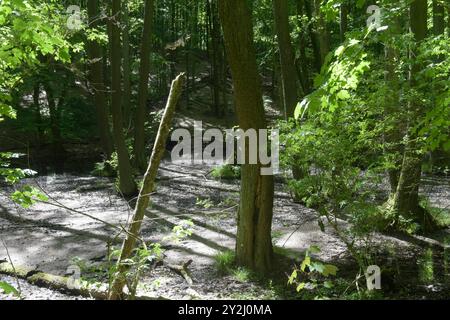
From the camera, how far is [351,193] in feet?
20.7

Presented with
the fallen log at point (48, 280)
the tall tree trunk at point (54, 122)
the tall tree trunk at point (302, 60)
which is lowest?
the fallen log at point (48, 280)

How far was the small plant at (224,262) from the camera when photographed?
744 cm

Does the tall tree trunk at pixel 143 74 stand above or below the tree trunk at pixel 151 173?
above

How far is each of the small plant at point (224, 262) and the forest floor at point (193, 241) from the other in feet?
0.29

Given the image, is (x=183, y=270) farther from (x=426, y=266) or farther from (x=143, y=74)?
(x=143, y=74)

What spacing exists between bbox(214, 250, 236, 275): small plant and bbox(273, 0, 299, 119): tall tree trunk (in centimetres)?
423

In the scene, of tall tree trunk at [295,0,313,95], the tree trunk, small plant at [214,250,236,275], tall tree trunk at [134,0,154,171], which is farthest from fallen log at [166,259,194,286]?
tall tree trunk at [295,0,313,95]

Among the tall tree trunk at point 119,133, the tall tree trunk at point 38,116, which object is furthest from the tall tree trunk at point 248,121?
the tall tree trunk at point 38,116

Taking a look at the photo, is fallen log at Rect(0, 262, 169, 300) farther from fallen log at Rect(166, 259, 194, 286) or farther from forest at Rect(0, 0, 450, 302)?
fallen log at Rect(166, 259, 194, 286)

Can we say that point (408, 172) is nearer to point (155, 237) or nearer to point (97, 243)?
point (155, 237)

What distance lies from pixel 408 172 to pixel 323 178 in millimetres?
2985

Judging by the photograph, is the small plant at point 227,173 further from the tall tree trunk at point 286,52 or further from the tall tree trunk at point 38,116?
the tall tree trunk at point 38,116
